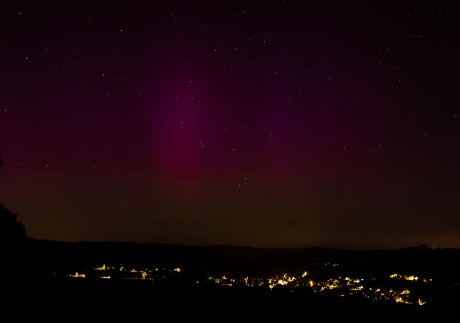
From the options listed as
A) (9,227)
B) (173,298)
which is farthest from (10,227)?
(173,298)

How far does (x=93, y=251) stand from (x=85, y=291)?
1416 inches

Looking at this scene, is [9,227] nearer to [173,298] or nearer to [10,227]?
[10,227]

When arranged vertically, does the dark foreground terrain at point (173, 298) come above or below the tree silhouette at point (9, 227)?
below

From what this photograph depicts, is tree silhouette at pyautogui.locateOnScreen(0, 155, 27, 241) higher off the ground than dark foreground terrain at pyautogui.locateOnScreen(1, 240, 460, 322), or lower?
higher

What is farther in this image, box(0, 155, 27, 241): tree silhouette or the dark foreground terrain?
box(0, 155, 27, 241): tree silhouette

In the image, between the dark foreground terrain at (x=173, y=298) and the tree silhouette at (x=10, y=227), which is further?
the tree silhouette at (x=10, y=227)

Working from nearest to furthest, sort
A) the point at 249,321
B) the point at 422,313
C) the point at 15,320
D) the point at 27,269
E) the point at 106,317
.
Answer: the point at 15,320 < the point at 106,317 < the point at 249,321 < the point at 27,269 < the point at 422,313

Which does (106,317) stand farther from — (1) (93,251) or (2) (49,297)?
(1) (93,251)

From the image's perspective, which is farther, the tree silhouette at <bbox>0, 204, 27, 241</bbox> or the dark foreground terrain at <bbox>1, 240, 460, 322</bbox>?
the tree silhouette at <bbox>0, 204, 27, 241</bbox>

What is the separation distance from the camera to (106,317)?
17.2m

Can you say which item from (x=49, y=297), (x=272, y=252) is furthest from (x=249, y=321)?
(x=272, y=252)

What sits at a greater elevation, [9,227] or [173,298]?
[9,227]

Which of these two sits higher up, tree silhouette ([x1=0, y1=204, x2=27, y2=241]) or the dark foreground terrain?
tree silhouette ([x1=0, y1=204, x2=27, y2=241])

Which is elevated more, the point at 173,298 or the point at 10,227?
the point at 10,227
